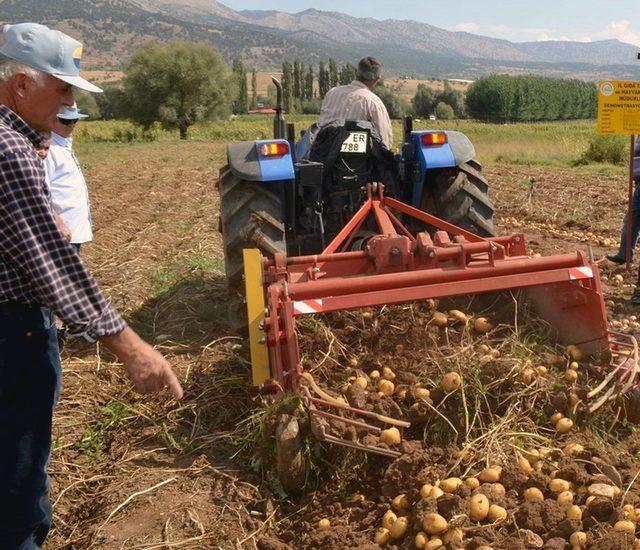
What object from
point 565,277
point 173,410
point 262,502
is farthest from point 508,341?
point 173,410

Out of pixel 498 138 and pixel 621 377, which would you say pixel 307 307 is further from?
pixel 498 138

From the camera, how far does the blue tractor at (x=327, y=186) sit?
16.5 feet

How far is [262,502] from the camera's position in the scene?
3152mm

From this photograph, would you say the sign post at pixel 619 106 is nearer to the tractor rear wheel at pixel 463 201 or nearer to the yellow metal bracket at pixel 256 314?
the tractor rear wheel at pixel 463 201

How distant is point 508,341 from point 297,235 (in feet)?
7.77

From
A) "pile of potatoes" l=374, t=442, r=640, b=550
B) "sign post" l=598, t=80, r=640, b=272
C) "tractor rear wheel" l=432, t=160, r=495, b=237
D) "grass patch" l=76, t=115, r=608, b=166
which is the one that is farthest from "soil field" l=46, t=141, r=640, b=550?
"grass patch" l=76, t=115, r=608, b=166

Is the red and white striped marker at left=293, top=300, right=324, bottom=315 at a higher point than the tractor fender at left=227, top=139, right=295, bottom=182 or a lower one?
lower

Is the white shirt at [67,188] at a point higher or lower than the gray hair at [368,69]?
lower

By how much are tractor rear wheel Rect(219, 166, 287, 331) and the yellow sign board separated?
421cm

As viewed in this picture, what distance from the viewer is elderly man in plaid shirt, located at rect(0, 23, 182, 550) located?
2076 mm

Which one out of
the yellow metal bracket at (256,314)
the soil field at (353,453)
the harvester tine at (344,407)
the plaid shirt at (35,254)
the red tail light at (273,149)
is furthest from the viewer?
the red tail light at (273,149)

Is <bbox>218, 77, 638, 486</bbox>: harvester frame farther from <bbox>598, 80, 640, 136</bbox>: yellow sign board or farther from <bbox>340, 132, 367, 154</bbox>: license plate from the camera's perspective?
<bbox>598, 80, 640, 136</bbox>: yellow sign board

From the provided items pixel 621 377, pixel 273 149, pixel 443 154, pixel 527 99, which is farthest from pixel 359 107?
pixel 527 99

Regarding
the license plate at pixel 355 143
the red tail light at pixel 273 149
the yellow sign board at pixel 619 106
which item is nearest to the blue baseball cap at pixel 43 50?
the red tail light at pixel 273 149
